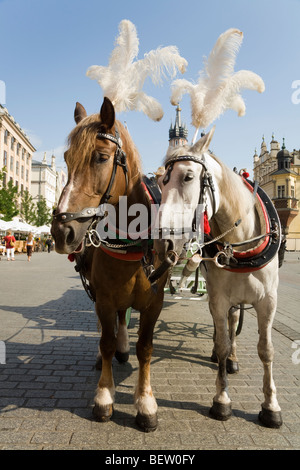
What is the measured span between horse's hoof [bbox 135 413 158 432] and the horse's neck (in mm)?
1507

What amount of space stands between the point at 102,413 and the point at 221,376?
104cm

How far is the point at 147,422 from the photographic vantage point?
2475mm

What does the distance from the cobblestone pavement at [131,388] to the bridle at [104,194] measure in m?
1.59

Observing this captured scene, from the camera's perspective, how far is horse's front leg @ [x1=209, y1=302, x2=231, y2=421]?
2666 mm

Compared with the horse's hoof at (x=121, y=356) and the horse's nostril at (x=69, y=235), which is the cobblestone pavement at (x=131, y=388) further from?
the horse's nostril at (x=69, y=235)

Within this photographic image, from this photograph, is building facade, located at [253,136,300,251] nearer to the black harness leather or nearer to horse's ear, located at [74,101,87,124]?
the black harness leather

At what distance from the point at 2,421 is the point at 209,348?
114 inches

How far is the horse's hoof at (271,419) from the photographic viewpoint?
2.55 m

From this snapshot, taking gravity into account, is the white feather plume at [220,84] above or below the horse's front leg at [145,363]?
above

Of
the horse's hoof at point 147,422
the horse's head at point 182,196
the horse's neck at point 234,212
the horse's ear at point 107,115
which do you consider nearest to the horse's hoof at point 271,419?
the horse's hoof at point 147,422

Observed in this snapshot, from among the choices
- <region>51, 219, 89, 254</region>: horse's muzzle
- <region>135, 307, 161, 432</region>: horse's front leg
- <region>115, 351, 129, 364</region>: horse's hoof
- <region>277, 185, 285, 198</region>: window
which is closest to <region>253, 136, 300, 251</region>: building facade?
→ <region>277, 185, 285, 198</region>: window

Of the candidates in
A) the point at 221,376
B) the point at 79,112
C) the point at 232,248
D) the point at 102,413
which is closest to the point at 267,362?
the point at 221,376

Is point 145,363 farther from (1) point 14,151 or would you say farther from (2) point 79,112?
(1) point 14,151

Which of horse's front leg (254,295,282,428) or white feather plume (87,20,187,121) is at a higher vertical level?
white feather plume (87,20,187,121)
